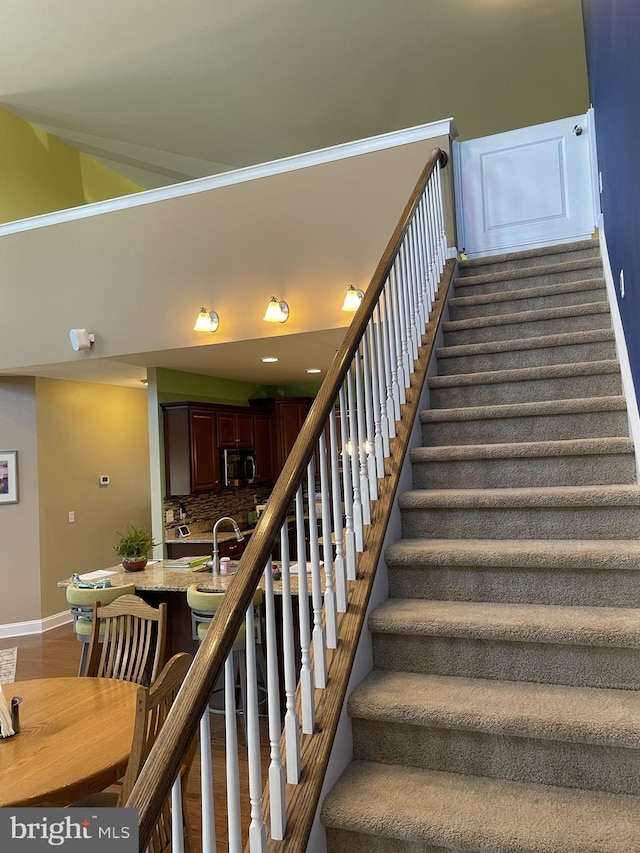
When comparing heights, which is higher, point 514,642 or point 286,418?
point 286,418

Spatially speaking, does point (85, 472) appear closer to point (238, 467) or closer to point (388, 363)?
point (238, 467)

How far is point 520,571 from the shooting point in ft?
7.22

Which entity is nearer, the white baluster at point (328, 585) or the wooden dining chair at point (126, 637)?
the white baluster at point (328, 585)

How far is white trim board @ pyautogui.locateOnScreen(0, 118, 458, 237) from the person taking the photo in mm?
4609

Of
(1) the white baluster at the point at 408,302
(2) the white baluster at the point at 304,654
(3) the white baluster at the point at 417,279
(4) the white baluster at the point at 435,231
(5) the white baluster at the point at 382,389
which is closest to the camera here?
(2) the white baluster at the point at 304,654

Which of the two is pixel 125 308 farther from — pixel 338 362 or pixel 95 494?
pixel 338 362

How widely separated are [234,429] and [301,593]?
5.81 m

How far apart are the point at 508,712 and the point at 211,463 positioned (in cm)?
555

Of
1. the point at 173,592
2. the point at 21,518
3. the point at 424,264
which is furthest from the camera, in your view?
the point at 21,518

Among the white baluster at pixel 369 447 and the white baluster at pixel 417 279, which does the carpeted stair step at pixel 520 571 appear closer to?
the white baluster at pixel 369 447

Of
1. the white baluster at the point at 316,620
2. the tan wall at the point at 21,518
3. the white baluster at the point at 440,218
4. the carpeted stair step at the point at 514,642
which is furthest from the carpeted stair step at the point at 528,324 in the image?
the tan wall at the point at 21,518

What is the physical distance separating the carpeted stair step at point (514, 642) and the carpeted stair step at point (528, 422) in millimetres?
956

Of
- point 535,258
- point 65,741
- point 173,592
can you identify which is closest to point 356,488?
point 65,741

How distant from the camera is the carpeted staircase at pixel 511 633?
1588mm
